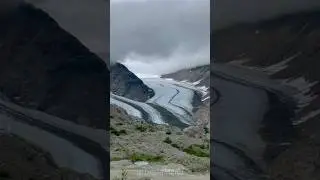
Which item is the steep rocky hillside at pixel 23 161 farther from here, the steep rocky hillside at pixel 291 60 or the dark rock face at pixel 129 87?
the dark rock face at pixel 129 87

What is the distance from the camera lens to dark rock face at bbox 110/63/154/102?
80.6 ft

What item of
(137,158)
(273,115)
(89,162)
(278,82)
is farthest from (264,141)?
(137,158)

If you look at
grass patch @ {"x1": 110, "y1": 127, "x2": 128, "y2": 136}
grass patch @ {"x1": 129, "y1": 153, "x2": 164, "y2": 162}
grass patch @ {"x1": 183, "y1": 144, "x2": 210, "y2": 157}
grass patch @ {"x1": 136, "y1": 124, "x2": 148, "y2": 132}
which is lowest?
grass patch @ {"x1": 129, "y1": 153, "x2": 164, "y2": 162}

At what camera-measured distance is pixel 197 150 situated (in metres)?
15.3

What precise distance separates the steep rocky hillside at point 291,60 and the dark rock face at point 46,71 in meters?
1.27

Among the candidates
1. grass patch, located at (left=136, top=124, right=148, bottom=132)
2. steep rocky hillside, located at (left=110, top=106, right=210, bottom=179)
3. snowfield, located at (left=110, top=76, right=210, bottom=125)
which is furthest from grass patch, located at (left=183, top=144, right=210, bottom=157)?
snowfield, located at (left=110, top=76, right=210, bottom=125)

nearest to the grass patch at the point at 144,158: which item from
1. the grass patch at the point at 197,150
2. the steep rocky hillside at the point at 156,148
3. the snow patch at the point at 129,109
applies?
the steep rocky hillside at the point at 156,148

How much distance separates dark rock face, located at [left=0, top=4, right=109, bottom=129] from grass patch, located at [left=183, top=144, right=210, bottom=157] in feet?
32.2

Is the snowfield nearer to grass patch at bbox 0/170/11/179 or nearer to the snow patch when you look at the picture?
the snow patch

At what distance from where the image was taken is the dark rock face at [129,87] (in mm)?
24578

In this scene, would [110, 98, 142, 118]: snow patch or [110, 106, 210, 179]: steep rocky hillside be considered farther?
[110, 98, 142, 118]: snow patch

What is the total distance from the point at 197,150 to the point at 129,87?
10413 millimetres

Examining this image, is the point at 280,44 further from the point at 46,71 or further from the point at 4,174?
the point at 4,174

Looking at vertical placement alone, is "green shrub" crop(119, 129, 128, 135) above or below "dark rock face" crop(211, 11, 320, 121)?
below
